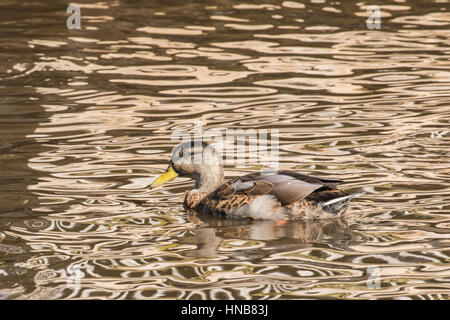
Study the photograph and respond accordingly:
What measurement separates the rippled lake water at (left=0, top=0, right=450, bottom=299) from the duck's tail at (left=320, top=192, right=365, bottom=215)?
13 centimetres

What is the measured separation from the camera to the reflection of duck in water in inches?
314

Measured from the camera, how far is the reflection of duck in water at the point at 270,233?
26.2ft

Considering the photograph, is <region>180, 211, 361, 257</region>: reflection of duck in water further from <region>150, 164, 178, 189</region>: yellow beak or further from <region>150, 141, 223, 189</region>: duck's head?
<region>150, 164, 178, 189</region>: yellow beak

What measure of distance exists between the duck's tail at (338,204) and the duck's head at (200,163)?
114cm

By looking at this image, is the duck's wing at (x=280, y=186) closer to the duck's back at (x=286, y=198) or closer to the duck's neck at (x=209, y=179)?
the duck's back at (x=286, y=198)

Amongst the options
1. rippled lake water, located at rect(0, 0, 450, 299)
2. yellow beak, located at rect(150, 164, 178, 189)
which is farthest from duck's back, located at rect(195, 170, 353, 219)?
yellow beak, located at rect(150, 164, 178, 189)

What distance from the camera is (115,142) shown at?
36.3 ft

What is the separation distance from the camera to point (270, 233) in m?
8.27

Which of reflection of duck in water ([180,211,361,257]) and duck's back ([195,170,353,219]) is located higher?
duck's back ([195,170,353,219])

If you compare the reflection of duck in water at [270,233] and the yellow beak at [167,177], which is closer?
the reflection of duck in water at [270,233]

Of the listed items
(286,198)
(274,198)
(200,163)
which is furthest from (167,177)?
(286,198)

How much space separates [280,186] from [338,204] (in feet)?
1.60

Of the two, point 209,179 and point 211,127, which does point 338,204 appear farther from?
point 211,127

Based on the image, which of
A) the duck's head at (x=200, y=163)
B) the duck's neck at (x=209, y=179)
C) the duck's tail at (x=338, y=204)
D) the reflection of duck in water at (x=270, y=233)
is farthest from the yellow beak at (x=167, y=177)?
the duck's tail at (x=338, y=204)
